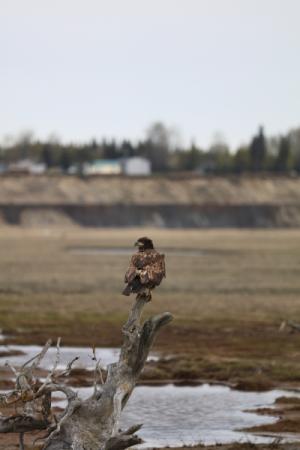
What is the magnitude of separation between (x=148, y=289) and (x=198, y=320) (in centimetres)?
3765

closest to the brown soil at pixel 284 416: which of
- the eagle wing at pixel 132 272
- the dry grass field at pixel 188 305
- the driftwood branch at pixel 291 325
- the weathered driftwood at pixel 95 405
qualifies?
Answer: the driftwood branch at pixel 291 325

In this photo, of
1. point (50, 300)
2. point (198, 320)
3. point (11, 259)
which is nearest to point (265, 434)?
point (198, 320)

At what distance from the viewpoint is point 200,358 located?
141 ft

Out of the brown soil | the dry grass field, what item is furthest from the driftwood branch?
the brown soil

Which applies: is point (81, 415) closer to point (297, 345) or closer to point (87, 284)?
point (297, 345)

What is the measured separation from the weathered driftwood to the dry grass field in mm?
18013

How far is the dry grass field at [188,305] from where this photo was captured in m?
42.2

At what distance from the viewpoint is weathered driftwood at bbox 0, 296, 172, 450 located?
19.3 m

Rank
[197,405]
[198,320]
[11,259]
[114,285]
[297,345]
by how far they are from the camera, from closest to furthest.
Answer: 1. [197,405]
2. [297,345]
3. [198,320]
4. [114,285]
5. [11,259]

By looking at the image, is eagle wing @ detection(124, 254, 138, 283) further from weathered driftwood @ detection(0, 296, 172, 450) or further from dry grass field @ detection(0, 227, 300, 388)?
dry grass field @ detection(0, 227, 300, 388)

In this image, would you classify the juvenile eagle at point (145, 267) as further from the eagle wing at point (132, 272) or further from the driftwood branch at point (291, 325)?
the driftwood branch at point (291, 325)

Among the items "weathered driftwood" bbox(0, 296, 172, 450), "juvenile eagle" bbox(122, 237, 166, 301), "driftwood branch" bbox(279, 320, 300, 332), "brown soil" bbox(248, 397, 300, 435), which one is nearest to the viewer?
"juvenile eagle" bbox(122, 237, 166, 301)

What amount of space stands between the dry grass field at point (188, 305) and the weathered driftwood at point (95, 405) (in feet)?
59.1

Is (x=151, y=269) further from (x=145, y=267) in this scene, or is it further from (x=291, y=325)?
(x=291, y=325)
